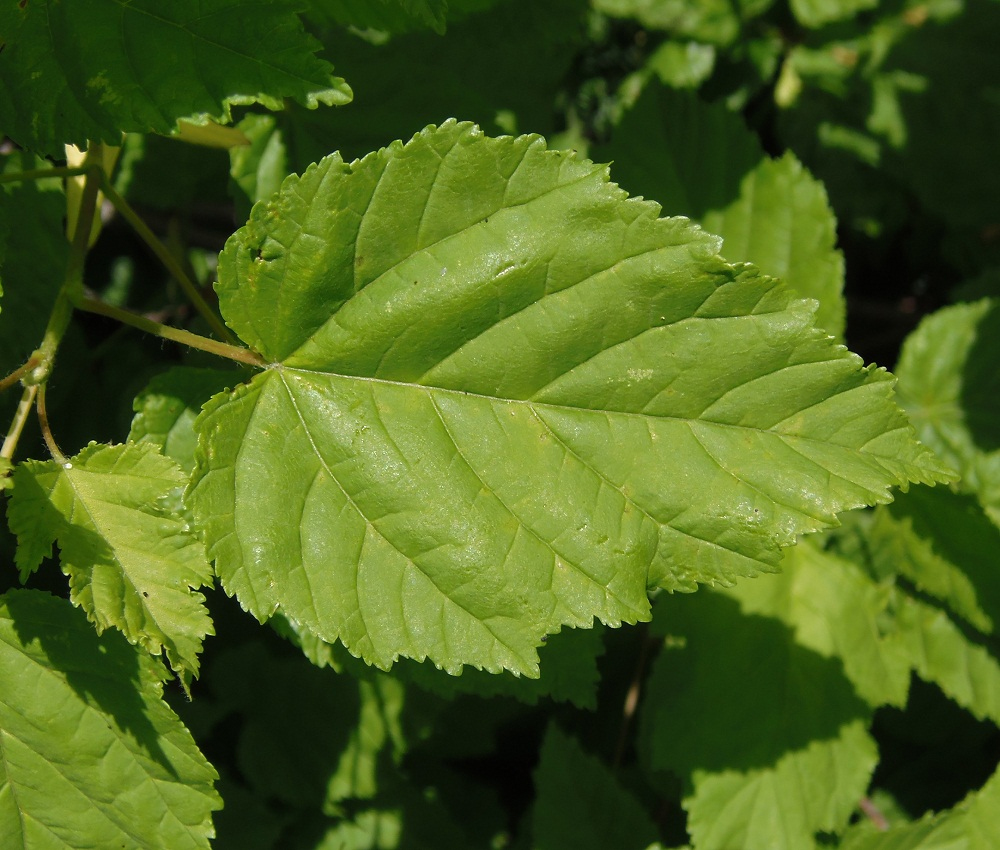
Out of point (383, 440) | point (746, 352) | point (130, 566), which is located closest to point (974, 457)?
point (746, 352)

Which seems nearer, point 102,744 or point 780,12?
point 102,744

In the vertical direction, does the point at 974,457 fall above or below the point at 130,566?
below

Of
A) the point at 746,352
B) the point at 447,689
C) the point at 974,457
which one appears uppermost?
the point at 746,352

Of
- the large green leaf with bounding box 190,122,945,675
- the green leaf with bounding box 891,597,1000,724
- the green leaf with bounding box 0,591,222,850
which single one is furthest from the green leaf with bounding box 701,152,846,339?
the green leaf with bounding box 0,591,222,850

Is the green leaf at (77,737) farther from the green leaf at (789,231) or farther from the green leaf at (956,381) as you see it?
the green leaf at (956,381)

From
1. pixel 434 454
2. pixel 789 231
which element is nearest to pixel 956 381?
pixel 789 231

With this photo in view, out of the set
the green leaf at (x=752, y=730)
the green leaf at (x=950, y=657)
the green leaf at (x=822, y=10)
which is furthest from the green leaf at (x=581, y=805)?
the green leaf at (x=822, y=10)

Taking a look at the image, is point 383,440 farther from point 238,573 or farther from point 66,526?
point 66,526
